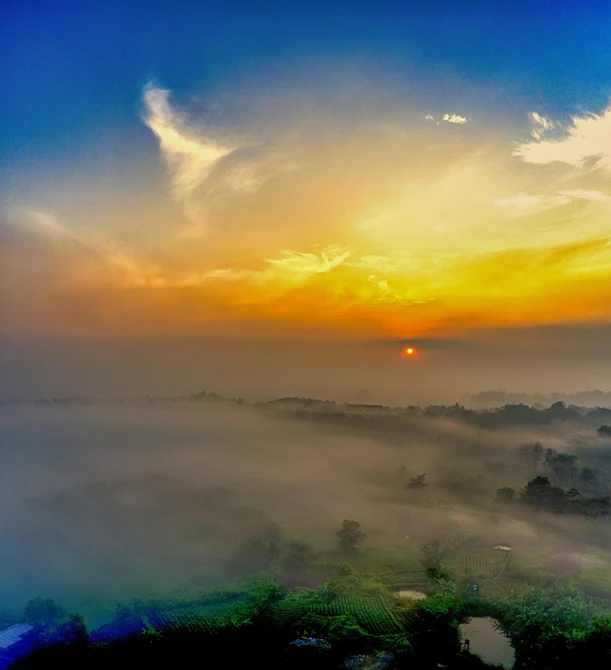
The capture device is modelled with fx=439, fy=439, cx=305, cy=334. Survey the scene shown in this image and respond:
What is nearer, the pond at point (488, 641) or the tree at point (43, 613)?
the pond at point (488, 641)

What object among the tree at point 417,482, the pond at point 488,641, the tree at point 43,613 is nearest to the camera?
the pond at point 488,641

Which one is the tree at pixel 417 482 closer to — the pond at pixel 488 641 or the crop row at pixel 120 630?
the pond at pixel 488 641

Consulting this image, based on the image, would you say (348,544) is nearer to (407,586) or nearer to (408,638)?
(407,586)

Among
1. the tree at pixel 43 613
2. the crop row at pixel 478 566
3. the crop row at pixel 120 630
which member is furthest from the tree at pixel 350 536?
the tree at pixel 43 613

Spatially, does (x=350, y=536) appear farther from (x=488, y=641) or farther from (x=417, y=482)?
(x=417, y=482)

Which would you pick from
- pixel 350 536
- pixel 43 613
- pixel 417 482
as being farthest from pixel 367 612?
pixel 417 482

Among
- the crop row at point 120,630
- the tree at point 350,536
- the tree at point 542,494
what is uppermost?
the tree at point 542,494

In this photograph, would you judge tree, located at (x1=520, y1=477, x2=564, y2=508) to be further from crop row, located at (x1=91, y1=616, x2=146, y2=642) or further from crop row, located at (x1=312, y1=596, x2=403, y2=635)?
crop row, located at (x1=91, y1=616, x2=146, y2=642)
